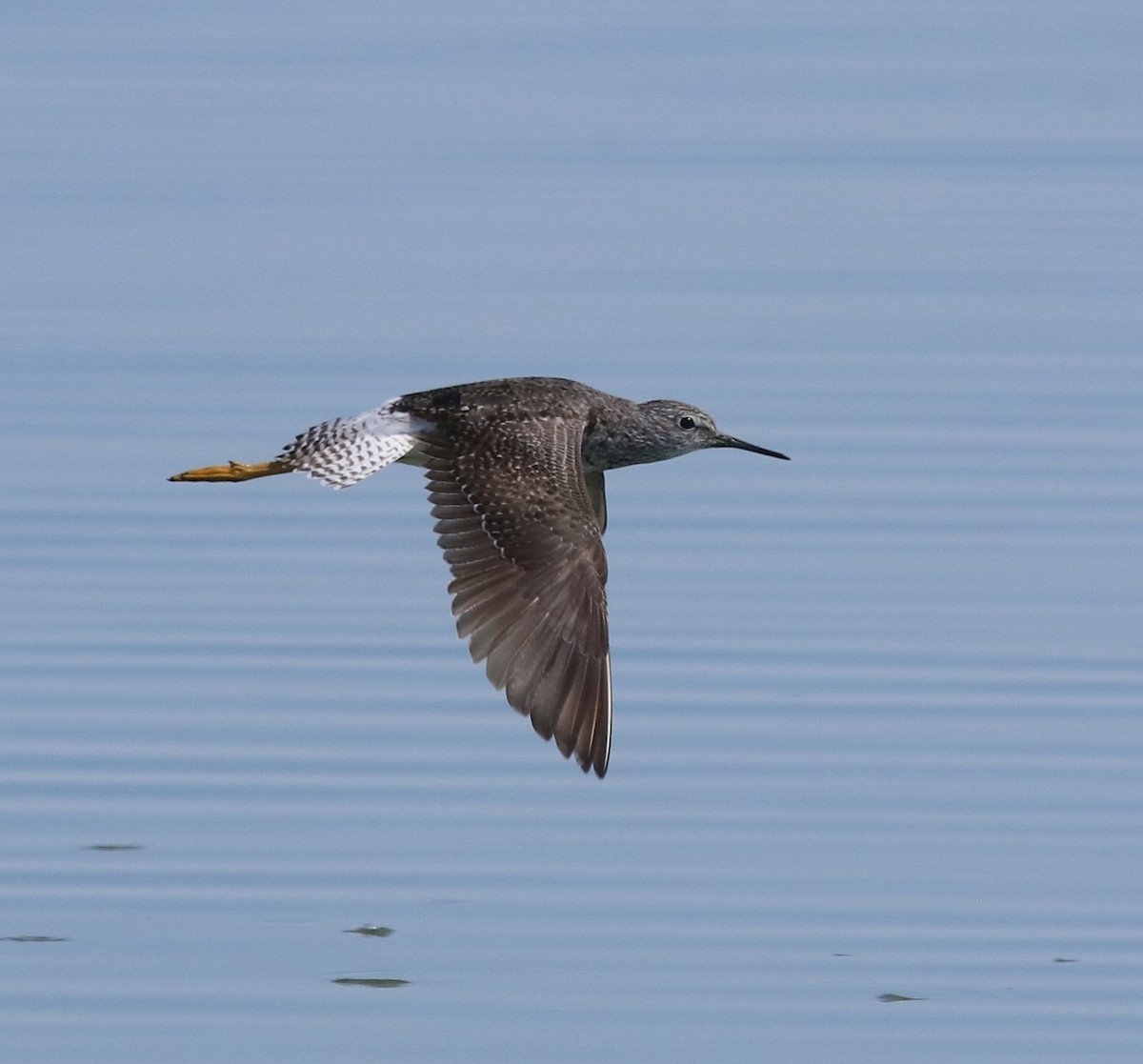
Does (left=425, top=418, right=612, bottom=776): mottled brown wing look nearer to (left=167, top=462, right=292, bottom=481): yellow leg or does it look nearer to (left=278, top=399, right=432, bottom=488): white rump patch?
(left=278, top=399, right=432, bottom=488): white rump patch

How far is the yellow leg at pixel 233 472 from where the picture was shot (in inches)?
481

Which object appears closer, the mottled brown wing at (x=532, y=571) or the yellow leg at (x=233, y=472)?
the mottled brown wing at (x=532, y=571)

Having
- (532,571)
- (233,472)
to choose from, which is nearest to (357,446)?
(233,472)

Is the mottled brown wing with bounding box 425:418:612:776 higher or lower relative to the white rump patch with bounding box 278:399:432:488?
lower

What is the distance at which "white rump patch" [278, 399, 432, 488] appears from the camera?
11555 millimetres

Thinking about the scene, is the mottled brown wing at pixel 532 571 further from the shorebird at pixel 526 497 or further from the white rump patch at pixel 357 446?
the white rump patch at pixel 357 446

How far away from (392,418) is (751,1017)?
3.26 meters

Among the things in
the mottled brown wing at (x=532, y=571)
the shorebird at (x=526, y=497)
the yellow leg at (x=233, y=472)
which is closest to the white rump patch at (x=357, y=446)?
the shorebird at (x=526, y=497)

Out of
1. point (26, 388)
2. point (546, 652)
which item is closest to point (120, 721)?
point (546, 652)

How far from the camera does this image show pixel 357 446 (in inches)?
459

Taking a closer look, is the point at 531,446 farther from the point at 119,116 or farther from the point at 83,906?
the point at 119,116

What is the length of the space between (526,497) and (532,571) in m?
0.37

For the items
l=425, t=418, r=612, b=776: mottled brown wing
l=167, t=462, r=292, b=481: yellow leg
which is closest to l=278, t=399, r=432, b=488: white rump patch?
l=425, t=418, r=612, b=776: mottled brown wing

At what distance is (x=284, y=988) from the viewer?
9750 millimetres
